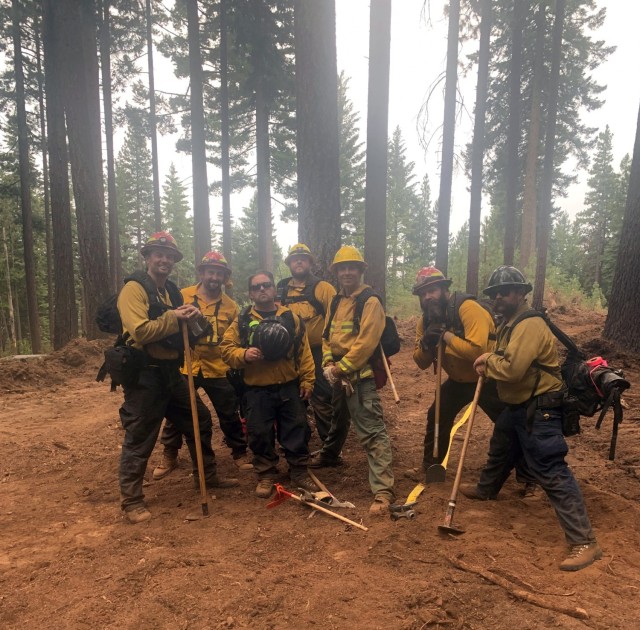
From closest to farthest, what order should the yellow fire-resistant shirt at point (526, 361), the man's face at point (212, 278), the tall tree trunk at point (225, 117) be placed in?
the yellow fire-resistant shirt at point (526, 361) < the man's face at point (212, 278) < the tall tree trunk at point (225, 117)

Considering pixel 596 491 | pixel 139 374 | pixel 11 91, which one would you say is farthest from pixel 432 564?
pixel 11 91

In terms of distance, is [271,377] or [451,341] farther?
[271,377]

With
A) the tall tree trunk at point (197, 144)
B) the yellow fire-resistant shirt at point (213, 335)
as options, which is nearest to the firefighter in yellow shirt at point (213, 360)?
the yellow fire-resistant shirt at point (213, 335)

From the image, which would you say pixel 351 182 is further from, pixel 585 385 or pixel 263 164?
pixel 585 385

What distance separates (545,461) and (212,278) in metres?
3.97

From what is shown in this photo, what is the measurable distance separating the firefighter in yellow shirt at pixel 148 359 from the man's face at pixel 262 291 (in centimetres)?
76

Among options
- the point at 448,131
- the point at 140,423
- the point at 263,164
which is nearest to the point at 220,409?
the point at 140,423

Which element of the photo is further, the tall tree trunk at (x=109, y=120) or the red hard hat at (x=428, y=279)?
the tall tree trunk at (x=109, y=120)

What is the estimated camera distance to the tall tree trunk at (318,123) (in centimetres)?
690

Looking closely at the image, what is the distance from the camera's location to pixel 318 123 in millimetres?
6984

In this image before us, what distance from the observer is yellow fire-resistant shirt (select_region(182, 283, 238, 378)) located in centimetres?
523

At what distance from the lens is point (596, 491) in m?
4.31

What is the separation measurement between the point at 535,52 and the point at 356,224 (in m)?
14.8

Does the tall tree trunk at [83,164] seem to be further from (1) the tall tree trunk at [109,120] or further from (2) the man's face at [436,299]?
(2) the man's face at [436,299]
